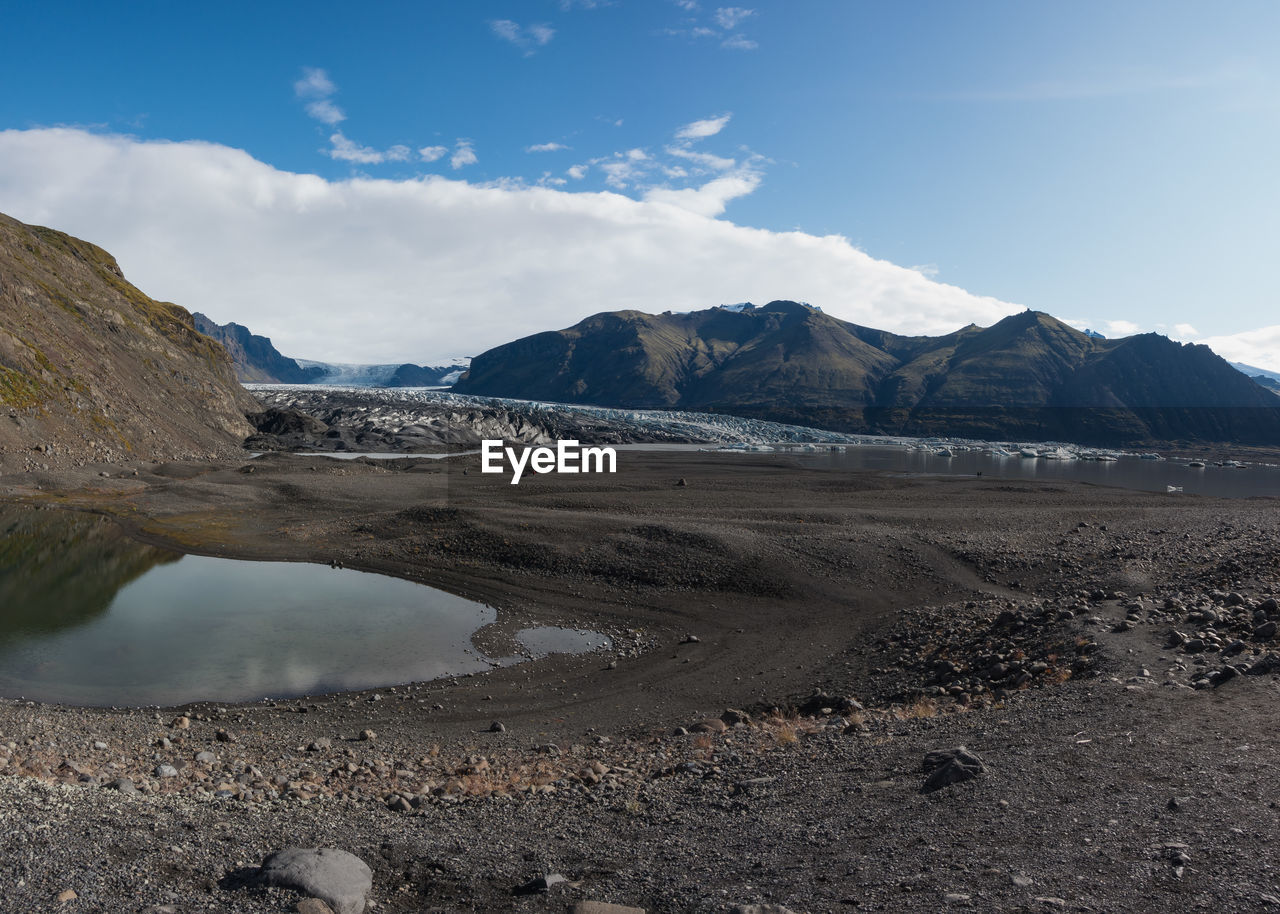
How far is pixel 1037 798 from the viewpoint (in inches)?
337

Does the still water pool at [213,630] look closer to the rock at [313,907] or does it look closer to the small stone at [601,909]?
the rock at [313,907]

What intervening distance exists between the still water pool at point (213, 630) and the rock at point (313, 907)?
1094cm

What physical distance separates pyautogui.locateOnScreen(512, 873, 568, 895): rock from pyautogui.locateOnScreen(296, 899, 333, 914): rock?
190cm

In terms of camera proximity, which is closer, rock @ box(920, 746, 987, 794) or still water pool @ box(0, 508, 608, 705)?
rock @ box(920, 746, 987, 794)

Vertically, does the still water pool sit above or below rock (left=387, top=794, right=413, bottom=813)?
below

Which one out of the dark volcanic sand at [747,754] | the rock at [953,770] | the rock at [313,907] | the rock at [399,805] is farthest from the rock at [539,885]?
the rock at [953,770]

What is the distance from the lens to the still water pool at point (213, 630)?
679 inches

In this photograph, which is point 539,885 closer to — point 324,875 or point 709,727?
point 324,875

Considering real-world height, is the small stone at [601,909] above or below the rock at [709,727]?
above

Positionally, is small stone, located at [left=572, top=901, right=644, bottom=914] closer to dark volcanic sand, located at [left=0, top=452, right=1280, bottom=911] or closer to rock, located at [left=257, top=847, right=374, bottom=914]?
dark volcanic sand, located at [left=0, top=452, right=1280, bottom=911]

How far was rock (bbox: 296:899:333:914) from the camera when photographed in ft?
22.7

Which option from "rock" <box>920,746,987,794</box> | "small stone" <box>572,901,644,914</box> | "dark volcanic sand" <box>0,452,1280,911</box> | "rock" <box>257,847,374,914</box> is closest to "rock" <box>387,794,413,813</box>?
"dark volcanic sand" <box>0,452,1280,911</box>

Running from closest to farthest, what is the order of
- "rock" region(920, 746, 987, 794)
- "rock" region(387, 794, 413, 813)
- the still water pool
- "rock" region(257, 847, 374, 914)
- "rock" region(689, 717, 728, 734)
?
"rock" region(257, 847, 374, 914) < "rock" region(920, 746, 987, 794) < "rock" region(387, 794, 413, 813) < "rock" region(689, 717, 728, 734) < the still water pool

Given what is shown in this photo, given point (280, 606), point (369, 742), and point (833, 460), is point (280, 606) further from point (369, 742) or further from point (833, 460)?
point (833, 460)
